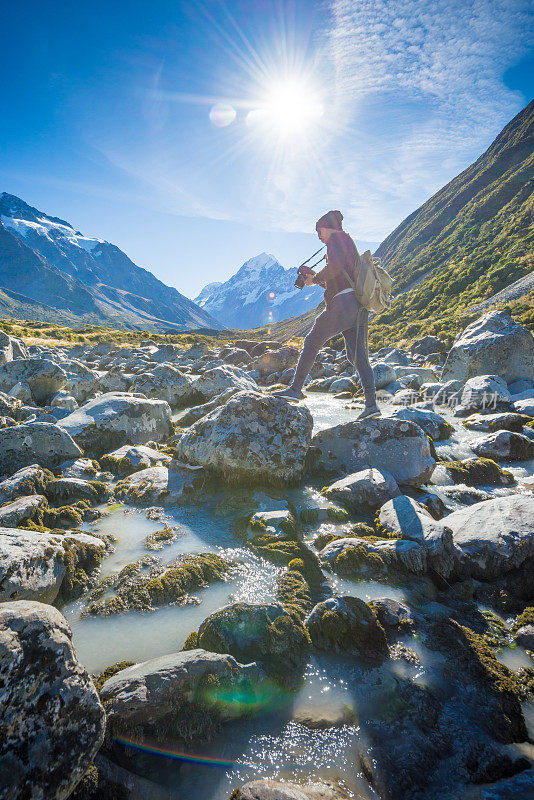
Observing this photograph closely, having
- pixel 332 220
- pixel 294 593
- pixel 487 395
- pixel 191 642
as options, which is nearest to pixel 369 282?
pixel 332 220

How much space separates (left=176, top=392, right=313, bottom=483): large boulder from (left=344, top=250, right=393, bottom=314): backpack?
2726mm

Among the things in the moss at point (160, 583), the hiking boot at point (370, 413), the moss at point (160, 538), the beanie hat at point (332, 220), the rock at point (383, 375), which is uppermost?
the beanie hat at point (332, 220)

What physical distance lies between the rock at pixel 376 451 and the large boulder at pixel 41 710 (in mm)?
5772

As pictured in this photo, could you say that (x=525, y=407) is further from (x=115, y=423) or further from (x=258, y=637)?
(x=115, y=423)

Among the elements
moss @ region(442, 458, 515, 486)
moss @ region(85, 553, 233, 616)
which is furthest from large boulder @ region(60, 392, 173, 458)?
moss @ region(442, 458, 515, 486)

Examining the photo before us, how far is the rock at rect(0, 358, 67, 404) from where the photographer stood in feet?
49.4

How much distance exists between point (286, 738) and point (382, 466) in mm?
5124

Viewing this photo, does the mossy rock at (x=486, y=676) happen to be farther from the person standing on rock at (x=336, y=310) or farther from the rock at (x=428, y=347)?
the rock at (x=428, y=347)

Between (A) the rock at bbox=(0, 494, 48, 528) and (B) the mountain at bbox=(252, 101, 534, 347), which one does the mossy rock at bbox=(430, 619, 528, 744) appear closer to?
(A) the rock at bbox=(0, 494, 48, 528)

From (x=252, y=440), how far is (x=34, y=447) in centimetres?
441

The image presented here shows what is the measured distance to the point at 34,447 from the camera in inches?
283

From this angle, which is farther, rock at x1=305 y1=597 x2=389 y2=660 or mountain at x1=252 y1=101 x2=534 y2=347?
mountain at x1=252 y1=101 x2=534 y2=347

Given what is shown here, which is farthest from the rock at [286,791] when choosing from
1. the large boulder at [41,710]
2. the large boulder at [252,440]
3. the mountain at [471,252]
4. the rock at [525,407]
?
the mountain at [471,252]

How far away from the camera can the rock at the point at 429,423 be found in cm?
1016
